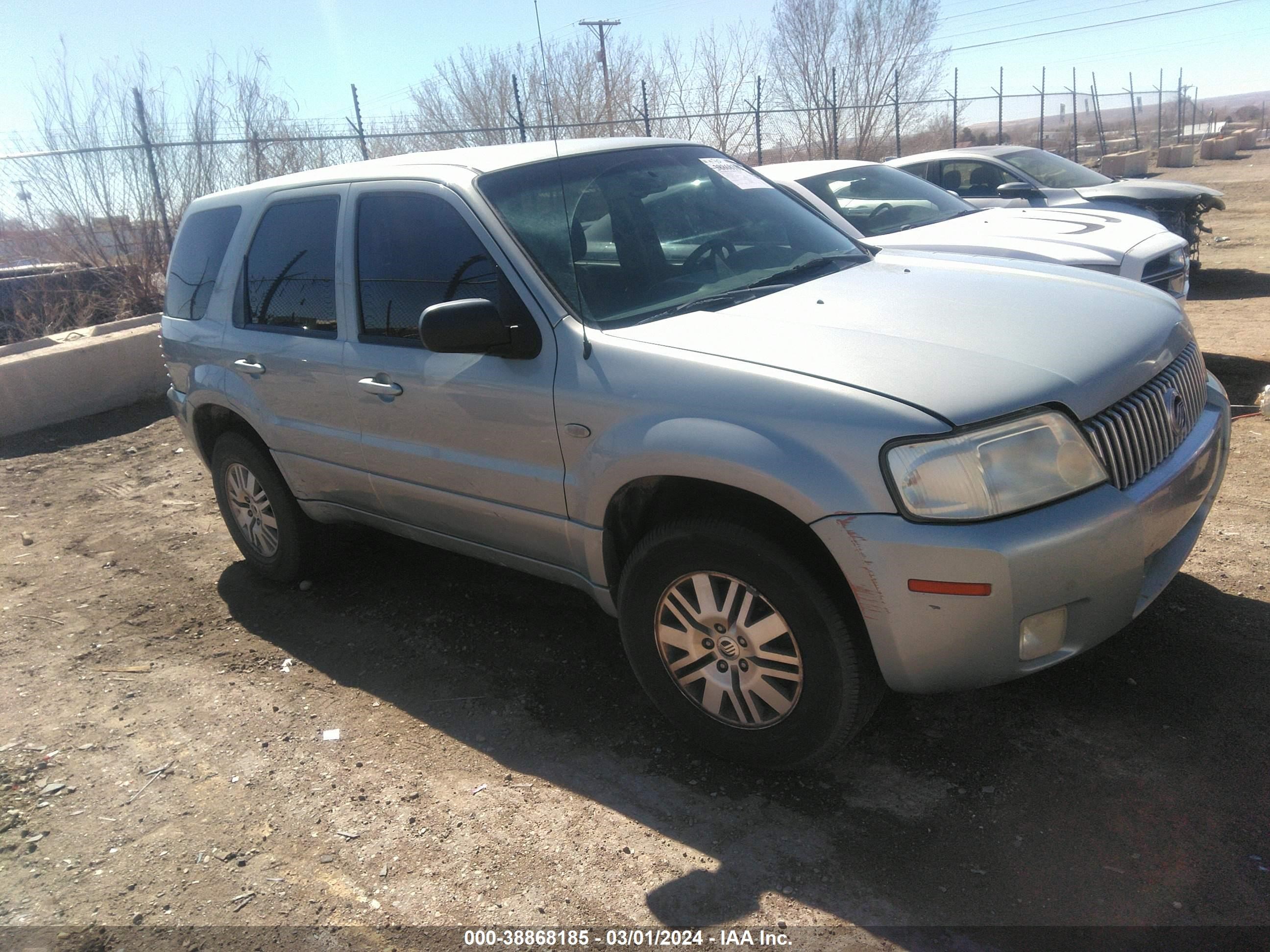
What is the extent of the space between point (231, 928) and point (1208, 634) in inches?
130

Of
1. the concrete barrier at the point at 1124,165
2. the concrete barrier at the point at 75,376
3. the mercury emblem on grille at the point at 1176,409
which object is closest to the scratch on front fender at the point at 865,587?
the mercury emblem on grille at the point at 1176,409

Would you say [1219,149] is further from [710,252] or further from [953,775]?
[953,775]

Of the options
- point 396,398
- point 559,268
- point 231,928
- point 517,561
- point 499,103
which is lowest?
point 231,928

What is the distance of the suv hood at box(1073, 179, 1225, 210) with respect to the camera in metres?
9.81

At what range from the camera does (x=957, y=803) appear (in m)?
2.80

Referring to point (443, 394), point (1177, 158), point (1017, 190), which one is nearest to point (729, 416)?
point (443, 394)

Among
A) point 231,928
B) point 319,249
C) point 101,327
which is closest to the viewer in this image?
point 231,928

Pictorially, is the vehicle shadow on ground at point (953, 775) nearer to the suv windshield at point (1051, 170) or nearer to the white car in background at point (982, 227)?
the white car in background at point (982, 227)

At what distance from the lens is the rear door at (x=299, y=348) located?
12.9ft

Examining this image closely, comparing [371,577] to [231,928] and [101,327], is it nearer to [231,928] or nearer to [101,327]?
[231,928]

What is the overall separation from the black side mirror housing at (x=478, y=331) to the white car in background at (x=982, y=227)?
122 inches

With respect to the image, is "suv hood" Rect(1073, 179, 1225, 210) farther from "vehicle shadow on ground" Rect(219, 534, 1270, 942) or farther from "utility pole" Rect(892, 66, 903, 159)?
"utility pole" Rect(892, 66, 903, 159)

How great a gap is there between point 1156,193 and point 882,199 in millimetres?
3954

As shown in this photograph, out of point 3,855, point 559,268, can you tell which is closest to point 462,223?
point 559,268
